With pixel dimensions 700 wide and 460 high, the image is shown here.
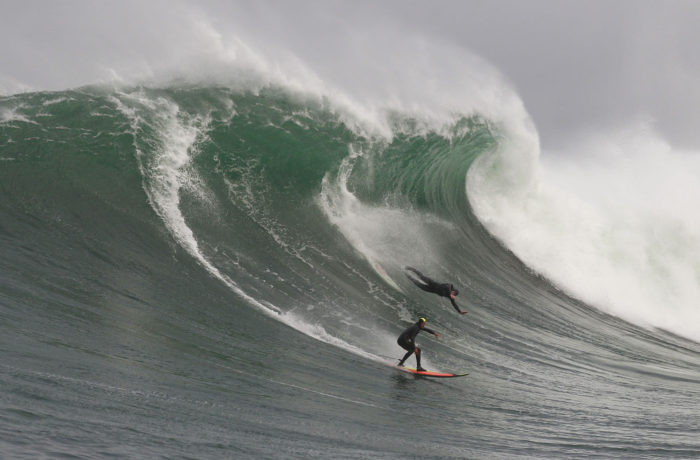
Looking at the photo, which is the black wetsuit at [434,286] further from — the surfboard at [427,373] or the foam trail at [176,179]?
the foam trail at [176,179]

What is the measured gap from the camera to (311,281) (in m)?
10.5

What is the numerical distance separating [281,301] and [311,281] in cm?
129

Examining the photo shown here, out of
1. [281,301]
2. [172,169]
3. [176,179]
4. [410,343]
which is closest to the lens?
[410,343]

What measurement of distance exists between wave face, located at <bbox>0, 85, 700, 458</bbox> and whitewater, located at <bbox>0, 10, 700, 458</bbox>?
1.7 inches

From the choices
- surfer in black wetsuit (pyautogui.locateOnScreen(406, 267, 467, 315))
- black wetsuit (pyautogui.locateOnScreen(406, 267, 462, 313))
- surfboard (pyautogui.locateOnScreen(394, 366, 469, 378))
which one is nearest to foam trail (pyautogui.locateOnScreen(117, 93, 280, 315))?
surfboard (pyautogui.locateOnScreen(394, 366, 469, 378))

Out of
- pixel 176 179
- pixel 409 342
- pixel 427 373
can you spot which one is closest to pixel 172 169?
pixel 176 179

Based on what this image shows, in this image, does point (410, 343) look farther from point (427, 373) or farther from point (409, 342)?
point (427, 373)

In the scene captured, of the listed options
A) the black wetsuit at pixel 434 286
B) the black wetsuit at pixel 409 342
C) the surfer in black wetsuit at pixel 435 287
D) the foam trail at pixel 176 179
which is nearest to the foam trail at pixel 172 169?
the foam trail at pixel 176 179

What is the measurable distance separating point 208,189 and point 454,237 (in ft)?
21.2

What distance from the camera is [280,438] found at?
179 inches

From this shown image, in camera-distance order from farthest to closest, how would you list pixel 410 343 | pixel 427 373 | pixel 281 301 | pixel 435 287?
pixel 435 287, pixel 281 301, pixel 410 343, pixel 427 373

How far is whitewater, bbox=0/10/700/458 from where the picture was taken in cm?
502

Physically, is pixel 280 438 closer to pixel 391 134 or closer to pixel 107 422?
pixel 107 422

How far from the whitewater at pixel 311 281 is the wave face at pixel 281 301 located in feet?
0.14
